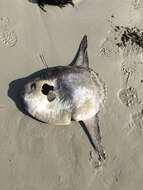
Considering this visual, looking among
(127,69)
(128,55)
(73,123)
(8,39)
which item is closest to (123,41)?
(128,55)

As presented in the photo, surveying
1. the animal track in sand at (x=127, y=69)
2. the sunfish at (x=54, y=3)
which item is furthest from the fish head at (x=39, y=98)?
the sunfish at (x=54, y=3)

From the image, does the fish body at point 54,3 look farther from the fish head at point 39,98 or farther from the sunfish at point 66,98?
the fish head at point 39,98

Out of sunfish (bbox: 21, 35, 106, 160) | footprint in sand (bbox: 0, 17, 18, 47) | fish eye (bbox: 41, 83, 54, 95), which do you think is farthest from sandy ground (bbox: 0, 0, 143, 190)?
fish eye (bbox: 41, 83, 54, 95)

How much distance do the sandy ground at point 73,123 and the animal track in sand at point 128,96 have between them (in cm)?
2

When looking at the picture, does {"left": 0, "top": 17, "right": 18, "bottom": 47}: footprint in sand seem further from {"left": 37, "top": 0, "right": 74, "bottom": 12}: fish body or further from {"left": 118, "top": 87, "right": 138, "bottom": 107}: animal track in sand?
{"left": 118, "top": 87, "right": 138, "bottom": 107}: animal track in sand

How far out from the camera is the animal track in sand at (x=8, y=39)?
8312 mm

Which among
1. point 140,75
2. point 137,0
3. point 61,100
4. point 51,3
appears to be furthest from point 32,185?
point 137,0

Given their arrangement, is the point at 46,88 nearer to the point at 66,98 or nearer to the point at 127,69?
the point at 66,98

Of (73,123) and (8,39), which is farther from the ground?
(8,39)

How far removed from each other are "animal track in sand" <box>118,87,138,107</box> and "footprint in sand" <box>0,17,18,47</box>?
2214 mm

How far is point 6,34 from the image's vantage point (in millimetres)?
8367

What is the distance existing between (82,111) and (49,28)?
1.77 m

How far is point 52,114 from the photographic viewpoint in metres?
7.91

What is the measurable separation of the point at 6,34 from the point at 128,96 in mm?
2553
